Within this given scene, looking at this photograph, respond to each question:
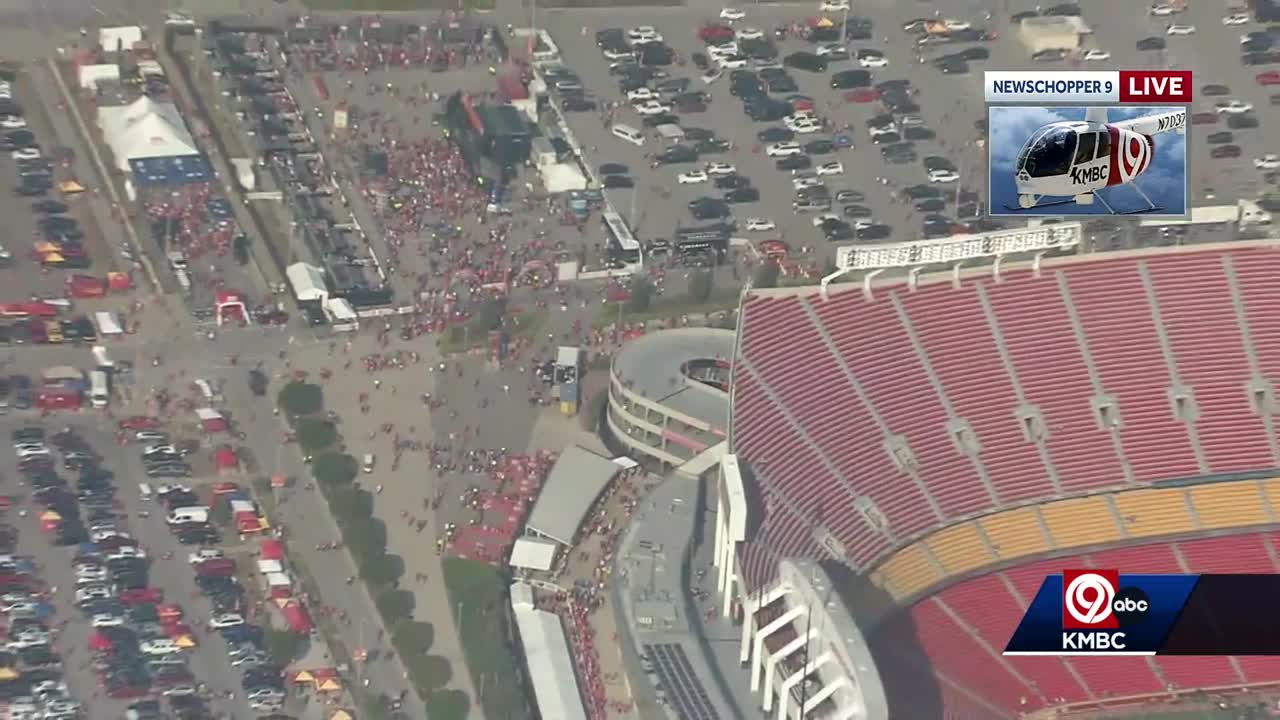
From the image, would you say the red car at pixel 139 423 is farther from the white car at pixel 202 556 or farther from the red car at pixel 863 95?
the red car at pixel 863 95

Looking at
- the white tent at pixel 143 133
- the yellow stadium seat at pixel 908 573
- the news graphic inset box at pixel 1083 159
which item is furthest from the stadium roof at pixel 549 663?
the white tent at pixel 143 133

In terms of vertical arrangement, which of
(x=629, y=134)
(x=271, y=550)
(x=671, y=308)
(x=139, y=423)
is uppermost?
(x=139, y=423)

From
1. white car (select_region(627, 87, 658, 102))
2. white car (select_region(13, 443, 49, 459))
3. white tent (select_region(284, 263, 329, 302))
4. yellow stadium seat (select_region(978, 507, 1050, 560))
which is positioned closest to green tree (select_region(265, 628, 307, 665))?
white car (select_region(13, 443, 49, 459))

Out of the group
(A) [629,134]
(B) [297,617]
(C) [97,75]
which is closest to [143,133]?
(C) [97,75]

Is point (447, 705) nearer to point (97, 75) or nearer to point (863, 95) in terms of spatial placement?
point (97, 75)

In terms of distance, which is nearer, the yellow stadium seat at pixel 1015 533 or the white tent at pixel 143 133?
the yellow stadium seat at pixel 1015 533

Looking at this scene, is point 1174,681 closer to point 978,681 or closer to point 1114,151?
point 978,681
